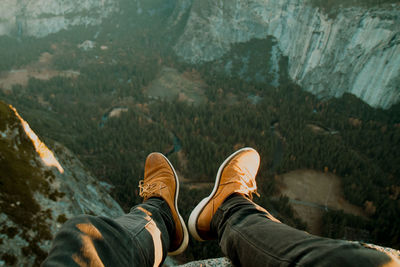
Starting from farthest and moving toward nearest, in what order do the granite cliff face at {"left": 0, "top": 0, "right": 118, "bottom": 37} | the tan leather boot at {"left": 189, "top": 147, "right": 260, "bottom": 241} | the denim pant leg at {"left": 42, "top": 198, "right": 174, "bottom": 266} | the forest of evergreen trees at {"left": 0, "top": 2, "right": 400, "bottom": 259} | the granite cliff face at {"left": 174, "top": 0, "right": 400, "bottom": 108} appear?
the granite cliff face at {"left": 0, "top": 0, "right": 118, "bottom": 37}
the granite cliff face at {"left": 174, "top": 0, "right": 400, "bottom": 108}
the forest of evergreen trees at {"left": 0, "top": 2, "right": 400, "bottom": 259}
the tan leather boot at {"left": 189, "top": 147, "right": 260, "bottom": 241}
the denim pant leg at {"left": 42, "top": 198, "right": 174, "bottom": 266}

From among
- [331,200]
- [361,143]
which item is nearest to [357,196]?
[331,200]

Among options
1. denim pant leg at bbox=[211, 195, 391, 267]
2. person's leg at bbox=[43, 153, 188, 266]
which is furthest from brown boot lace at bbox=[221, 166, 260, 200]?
person's leg at bbox=[43, 153, 188, 266]

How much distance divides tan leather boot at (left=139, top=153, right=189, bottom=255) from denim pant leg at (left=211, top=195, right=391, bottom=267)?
37.1 inches

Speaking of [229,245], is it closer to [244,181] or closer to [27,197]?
[244,181]

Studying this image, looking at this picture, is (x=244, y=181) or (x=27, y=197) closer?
(x=27, y=197)

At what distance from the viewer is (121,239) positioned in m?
1.95

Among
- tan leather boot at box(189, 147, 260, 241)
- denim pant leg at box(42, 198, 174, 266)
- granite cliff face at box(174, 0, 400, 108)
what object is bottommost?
tan leather boot at box(189, 147, 260, 241)

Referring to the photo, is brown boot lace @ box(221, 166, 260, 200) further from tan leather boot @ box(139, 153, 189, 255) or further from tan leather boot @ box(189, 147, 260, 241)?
tan leather boot @ box(139, 153, 189, 255)

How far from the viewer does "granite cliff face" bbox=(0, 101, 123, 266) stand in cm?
329

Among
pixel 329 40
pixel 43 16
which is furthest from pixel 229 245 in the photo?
pixel 43 16

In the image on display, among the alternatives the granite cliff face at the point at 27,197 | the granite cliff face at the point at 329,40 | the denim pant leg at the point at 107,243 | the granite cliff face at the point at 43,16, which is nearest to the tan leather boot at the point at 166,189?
the denim pant leg at the point at 107,243

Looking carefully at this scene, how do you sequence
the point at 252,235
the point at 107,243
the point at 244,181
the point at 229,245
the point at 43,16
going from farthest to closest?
the point at 43,16, the point at 244,181, the point at 229,245, the point at 252,235, the point at 107,243

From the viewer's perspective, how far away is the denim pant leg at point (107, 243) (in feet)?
4.89

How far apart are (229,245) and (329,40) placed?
3558cm
